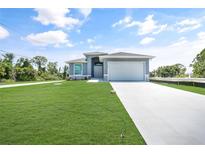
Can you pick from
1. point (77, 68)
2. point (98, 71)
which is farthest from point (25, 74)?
point (98, 71)

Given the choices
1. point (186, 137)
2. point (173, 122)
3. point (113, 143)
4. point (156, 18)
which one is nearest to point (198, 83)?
point (156, 18)

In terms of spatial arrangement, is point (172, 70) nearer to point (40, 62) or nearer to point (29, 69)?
point (40, 62)

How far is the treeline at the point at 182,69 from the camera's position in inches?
1093

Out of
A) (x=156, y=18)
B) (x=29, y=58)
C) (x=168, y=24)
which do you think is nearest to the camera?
(x=156, y=18)

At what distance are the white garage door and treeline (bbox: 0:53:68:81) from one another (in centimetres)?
1381

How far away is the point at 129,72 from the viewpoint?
18766 mm

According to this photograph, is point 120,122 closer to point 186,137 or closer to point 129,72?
point 186,137

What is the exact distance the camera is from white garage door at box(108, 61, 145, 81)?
18719mm

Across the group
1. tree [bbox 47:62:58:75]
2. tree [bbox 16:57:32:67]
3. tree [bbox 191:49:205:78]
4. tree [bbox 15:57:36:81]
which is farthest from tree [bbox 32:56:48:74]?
tree [bbox 191:49:205:78]

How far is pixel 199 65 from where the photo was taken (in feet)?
91.6
